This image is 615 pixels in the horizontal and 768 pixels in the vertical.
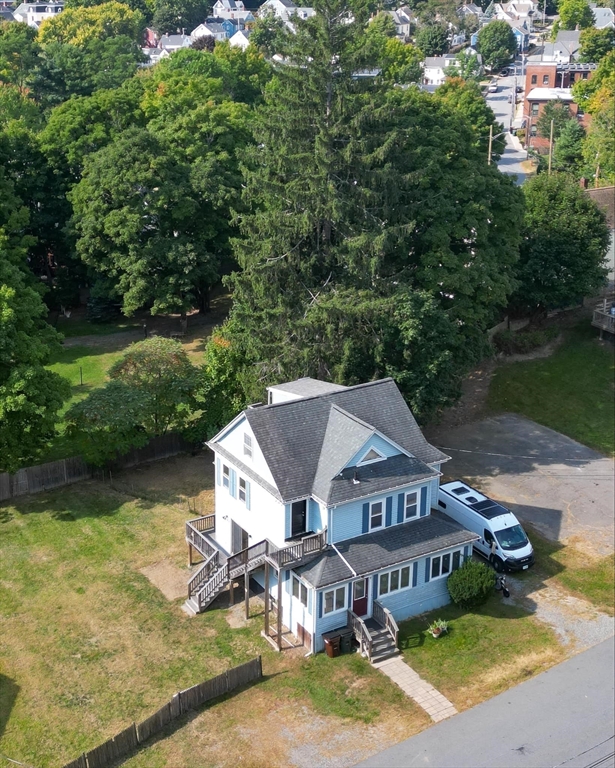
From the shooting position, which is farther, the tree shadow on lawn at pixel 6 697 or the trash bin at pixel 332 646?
the trash bin at pixel 332 646

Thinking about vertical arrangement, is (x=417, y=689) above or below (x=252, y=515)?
below

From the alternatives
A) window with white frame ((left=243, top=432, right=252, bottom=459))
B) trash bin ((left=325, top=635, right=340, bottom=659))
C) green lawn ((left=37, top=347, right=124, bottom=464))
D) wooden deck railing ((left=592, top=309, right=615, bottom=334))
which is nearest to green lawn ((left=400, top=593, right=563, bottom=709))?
trash bin ((left=325, top=635, right=340, bottom=659))

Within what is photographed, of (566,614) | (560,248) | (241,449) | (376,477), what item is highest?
(560,248)

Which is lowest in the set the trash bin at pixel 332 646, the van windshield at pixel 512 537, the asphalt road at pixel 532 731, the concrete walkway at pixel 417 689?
the asphalt road at pixel 532 731

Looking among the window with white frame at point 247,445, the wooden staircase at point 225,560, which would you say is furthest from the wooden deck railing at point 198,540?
the window with white frame at point 247,445

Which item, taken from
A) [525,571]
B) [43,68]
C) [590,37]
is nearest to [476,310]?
[525,571]

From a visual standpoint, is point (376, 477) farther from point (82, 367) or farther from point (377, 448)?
point (82, 367)

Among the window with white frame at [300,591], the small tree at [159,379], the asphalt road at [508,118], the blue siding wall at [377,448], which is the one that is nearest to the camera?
the window with white frame at [300,591]

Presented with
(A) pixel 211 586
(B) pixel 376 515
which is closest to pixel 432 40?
(B) pixel 376 515

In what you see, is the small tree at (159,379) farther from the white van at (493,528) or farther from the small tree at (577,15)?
the small tree at (577,15)

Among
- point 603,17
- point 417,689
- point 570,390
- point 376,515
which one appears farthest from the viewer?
point 603,17
